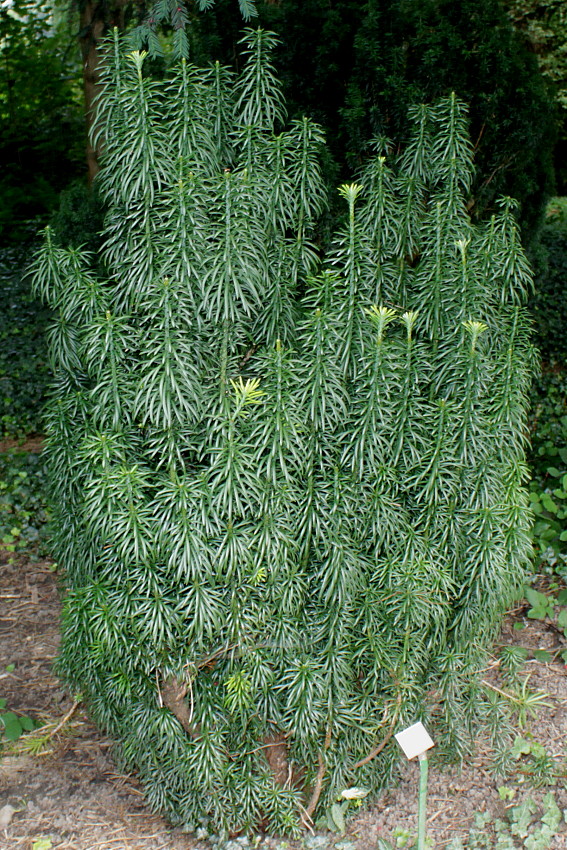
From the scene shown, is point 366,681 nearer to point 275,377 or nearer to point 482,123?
point 275,377

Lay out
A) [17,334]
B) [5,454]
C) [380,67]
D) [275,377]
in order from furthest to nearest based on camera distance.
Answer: [17,334]
[5,454]
[380,67]
[275,377]

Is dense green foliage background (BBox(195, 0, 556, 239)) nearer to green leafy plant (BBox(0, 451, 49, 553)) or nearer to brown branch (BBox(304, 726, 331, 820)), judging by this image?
brown branch (BBox(304, 726, 331, 820))

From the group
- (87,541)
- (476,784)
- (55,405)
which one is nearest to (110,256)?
(55,405)

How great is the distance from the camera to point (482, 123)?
336 cm

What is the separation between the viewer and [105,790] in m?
3.21

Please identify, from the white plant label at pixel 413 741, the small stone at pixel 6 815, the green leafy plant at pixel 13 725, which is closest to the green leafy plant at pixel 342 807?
the white plant label at pixel 413 741

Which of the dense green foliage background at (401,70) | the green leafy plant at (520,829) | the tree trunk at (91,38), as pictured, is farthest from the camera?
the tree trunk at (91,38)

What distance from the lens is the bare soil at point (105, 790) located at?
295 centimetres

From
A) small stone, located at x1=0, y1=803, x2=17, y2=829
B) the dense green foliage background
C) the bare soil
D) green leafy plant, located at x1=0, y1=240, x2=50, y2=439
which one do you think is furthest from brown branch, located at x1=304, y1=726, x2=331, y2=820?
green leafy plant, located at x1=0, y1=240, x2=50, y2=439

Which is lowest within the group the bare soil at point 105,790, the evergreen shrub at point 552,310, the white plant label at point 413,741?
the bare soil at point 105,790

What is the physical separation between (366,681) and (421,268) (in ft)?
5.43

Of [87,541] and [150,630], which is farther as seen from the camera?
[87,541]

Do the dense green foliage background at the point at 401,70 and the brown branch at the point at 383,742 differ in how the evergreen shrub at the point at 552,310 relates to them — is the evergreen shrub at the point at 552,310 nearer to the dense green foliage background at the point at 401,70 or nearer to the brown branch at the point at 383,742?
the dense green foliage background at the point at 401,70

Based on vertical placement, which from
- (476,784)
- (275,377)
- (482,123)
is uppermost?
(482,123)
